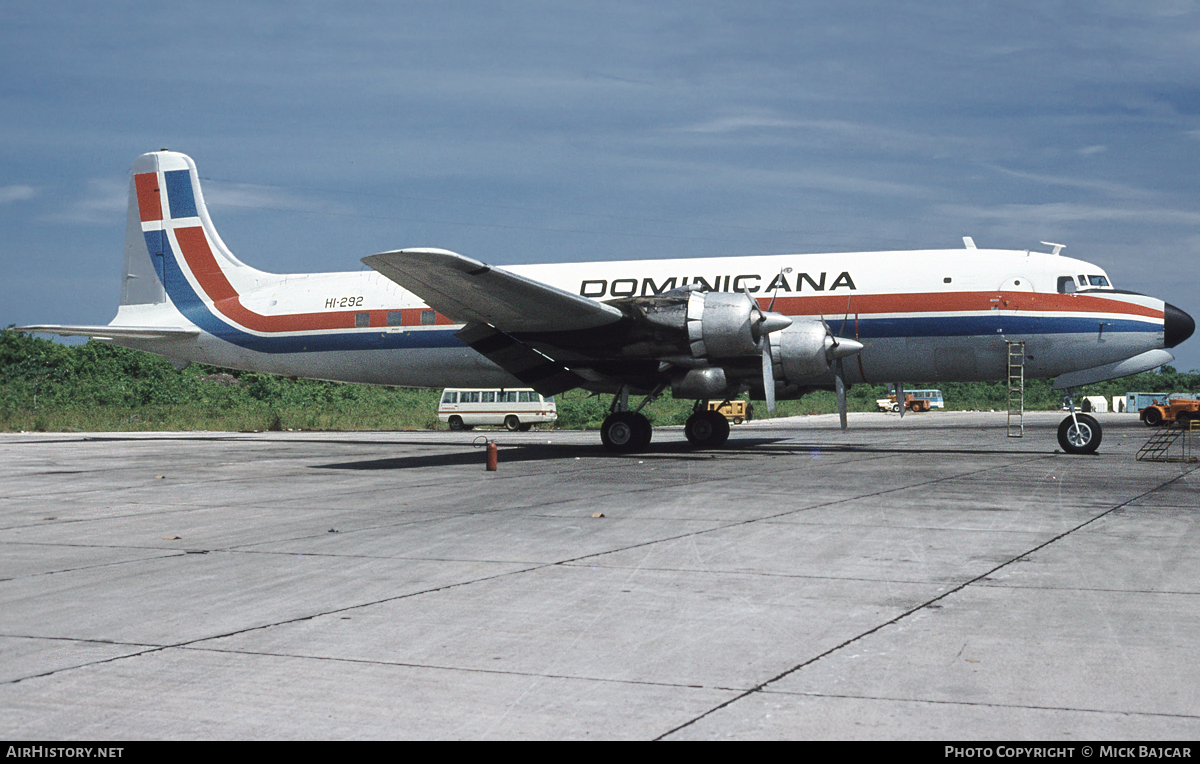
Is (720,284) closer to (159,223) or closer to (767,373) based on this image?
(767,373)

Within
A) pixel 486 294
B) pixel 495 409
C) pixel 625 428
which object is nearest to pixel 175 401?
pixel 495 409

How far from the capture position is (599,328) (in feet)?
66.2

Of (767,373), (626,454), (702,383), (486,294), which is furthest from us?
(626,454)

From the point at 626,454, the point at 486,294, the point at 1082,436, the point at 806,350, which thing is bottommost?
the point at 626,454

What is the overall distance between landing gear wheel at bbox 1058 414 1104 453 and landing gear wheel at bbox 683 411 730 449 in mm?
7482

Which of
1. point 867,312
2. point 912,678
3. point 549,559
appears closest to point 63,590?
point 549,559

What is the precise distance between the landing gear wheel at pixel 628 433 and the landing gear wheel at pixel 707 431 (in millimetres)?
2252

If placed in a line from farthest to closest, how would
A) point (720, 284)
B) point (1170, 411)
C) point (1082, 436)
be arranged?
point (1170, 411), point (720, 284), point (1082, 436)

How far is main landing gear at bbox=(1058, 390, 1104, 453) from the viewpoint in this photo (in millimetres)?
20906

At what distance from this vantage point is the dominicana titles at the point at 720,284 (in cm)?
2177

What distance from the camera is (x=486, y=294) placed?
18.9 m

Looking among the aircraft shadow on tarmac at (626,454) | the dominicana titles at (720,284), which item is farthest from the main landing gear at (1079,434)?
the dominicana titles at (720,284)

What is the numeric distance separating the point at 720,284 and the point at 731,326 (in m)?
3.23

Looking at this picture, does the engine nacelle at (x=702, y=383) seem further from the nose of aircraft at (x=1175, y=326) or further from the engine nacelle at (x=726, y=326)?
the nose of aircraft at (x=1175, y=326)
